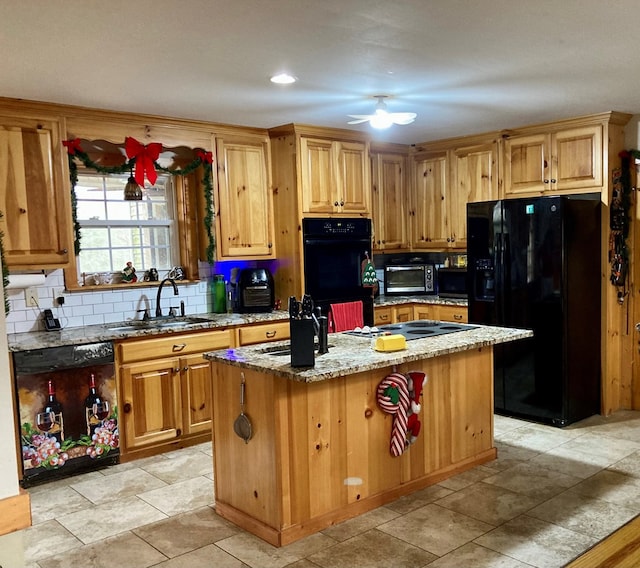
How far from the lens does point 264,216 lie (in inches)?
197

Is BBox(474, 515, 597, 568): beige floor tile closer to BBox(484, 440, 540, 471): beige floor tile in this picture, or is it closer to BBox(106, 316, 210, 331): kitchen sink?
BBox(484, 440, 540, 471): beige floor tile

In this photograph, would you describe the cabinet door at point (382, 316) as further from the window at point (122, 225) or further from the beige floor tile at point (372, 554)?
the beige floor tile at point (372, 554)

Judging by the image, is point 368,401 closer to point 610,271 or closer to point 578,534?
point 578,534

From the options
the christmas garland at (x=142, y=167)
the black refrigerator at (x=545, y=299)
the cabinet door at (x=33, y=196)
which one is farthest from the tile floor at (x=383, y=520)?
the christmas garland at (x=142, y=167)

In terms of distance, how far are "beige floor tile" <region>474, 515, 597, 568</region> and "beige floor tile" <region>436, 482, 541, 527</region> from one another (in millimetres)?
92

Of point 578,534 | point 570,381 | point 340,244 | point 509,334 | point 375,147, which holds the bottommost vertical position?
point 578,534

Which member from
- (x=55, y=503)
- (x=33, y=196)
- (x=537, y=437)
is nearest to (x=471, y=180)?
(x=537, y=437)

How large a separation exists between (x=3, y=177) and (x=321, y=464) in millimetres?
2620

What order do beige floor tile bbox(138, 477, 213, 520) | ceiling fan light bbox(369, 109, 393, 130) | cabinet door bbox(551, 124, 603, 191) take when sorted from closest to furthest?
beige floor tile bbox(138, 477, 213, 520), ceiling fan light bbox(369, 109, 393, 130), cabinet door bbox(551, 124, 603, 191)

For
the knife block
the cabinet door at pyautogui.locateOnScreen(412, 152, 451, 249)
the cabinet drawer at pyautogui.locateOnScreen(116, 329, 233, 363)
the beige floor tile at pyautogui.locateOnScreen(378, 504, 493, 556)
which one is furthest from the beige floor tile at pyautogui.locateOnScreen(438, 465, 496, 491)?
the cabinet door at pyautogui.locateOnScreen(412, 152, 451, 249)

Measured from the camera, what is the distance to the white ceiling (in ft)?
8.11

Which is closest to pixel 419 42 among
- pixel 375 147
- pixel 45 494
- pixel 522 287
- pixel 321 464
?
pixel 321 464

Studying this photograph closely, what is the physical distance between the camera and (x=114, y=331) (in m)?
4.05

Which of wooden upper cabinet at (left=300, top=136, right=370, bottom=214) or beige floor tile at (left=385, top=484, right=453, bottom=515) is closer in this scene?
beige floor tile at (left=385, top=484, right=453, bottom=515)
